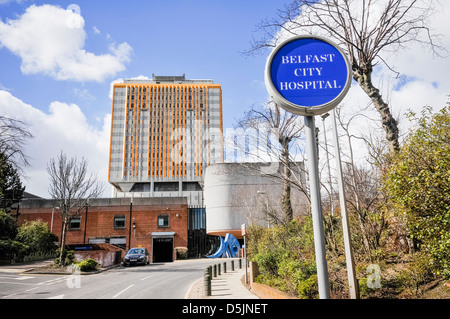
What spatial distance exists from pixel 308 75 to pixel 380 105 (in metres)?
8.37

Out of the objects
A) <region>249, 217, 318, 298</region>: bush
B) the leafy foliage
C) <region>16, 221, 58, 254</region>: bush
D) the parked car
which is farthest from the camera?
<region>16, 221, 58, 254</region>: bush

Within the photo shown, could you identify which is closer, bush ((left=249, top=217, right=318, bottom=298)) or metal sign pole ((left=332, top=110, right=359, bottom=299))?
metal sign pole ((left=332, top=110, right=359, bottom=299))

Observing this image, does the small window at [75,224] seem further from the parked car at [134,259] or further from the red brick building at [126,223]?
the parked car at [134,259]

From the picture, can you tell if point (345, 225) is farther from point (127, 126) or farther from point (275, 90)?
point (127, 126)

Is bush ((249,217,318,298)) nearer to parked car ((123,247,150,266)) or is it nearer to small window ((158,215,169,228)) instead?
parked car ((123,247,150,266))

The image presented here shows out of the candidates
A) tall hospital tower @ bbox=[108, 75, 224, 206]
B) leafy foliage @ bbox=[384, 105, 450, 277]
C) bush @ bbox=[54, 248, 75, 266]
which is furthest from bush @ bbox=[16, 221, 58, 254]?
tall hospital tower @ bbox=[108, 75, 224, 206]

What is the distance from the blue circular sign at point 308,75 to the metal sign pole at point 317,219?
0.22m

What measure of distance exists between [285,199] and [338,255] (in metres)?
6.79

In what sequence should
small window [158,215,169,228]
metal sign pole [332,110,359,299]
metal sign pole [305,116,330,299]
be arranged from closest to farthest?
metal sign pole [305,116,330,299], metal sign pole [332,110,359,299], small window [158,215,169,228]

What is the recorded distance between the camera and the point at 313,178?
9.31ft

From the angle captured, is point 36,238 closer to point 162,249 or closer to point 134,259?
point 134,259

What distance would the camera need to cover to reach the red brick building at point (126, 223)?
124 ft

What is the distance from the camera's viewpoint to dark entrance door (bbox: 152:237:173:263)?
125 ft

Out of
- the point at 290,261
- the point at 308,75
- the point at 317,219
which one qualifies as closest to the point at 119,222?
the point at 290,261
